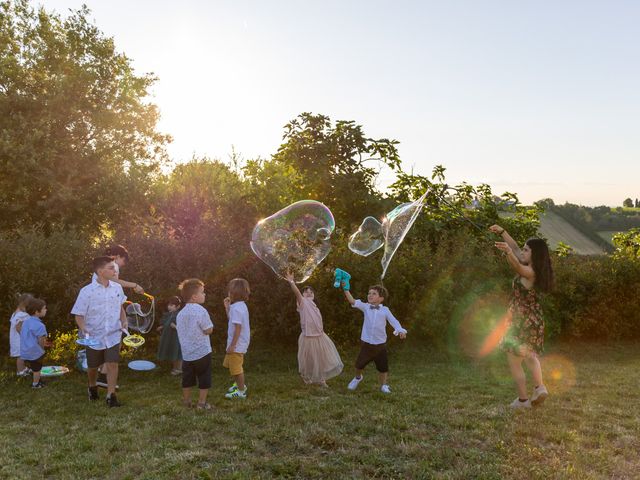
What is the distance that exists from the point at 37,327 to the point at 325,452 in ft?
19.1

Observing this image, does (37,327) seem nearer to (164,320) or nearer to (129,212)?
(164,320)

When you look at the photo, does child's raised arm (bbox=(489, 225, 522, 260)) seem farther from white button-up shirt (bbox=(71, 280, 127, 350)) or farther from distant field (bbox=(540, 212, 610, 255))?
distant field (bbox=(540, 212, 610, 255))

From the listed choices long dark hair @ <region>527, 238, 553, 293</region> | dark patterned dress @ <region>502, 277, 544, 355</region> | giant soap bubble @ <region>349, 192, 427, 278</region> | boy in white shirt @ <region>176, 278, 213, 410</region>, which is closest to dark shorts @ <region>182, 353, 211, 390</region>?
boy in white shirt @ <region>176, 278, 213, 410</region>

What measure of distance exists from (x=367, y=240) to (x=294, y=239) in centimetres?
168

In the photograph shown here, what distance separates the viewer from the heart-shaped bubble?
9398mm

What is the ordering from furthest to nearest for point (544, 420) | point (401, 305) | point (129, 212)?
point (129, 212) → point (401, 305) → point (544, 420)

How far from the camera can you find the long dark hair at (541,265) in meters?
6.54

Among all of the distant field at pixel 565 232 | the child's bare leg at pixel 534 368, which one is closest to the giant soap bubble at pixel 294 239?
the child's bare leg at pixel 534 368

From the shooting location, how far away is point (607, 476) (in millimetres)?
4652

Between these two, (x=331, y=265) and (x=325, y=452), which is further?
(x=331, y=265)

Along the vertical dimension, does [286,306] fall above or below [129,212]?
below

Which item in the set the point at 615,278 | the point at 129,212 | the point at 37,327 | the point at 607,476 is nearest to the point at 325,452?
the point at 607,476

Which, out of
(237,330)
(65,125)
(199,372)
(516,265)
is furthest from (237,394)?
(65,125)

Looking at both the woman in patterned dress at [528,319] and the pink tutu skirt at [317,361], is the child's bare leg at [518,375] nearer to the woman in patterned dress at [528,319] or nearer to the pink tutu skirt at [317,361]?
the woman in patterned dress at [528,319]
